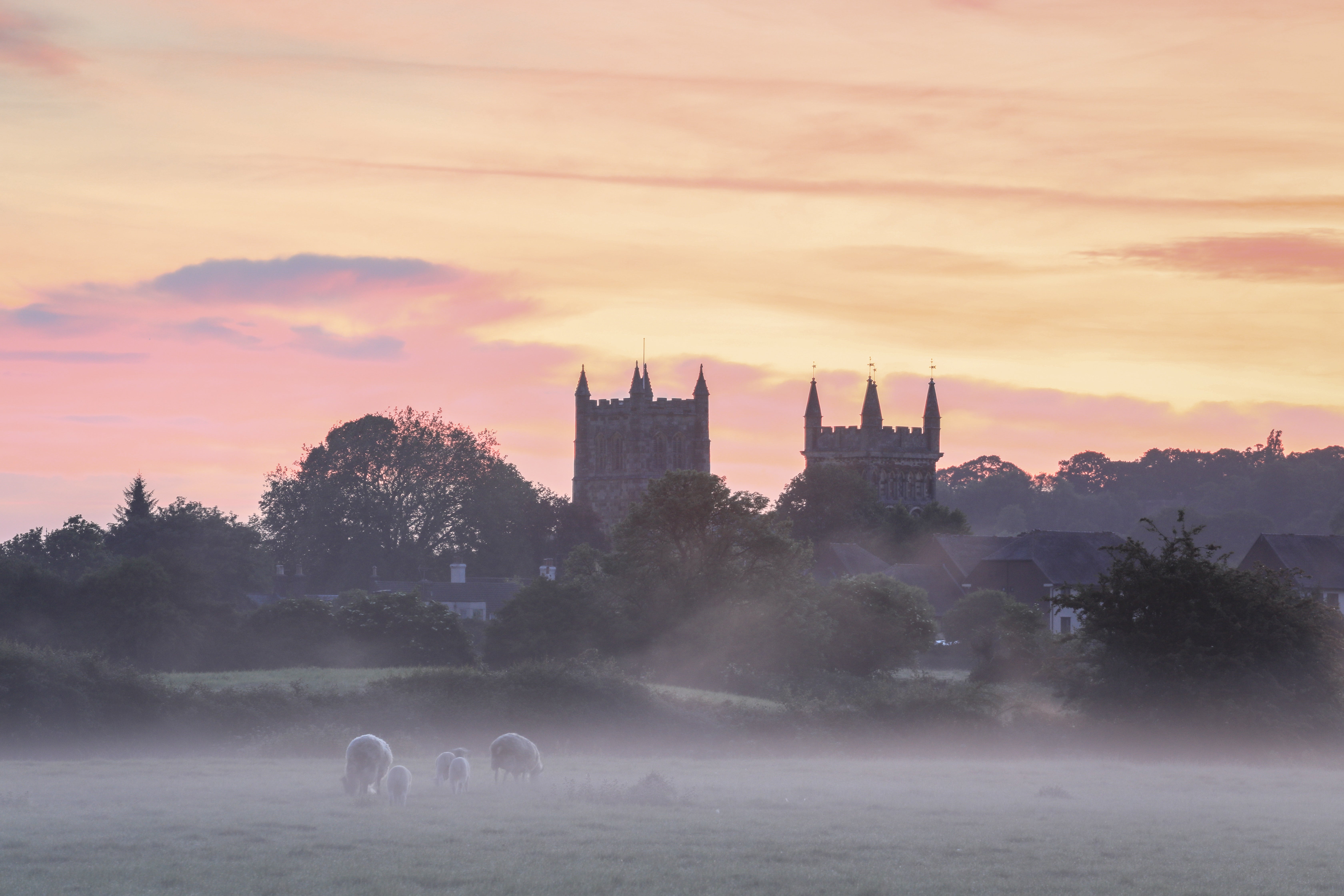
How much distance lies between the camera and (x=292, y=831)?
19062mm

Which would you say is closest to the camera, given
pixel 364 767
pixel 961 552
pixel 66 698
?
pixel 364 767

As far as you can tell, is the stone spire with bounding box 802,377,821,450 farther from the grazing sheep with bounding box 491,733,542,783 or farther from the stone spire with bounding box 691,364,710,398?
the grazing sheep with bounding box 491,733,542,783

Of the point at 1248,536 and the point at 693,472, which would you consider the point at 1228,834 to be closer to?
the point at 693,472

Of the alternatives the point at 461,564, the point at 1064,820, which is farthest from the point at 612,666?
the point at 461,564

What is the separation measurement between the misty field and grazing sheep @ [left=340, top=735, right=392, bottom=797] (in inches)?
11.3

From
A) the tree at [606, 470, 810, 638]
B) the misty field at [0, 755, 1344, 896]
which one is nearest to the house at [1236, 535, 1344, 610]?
the tree at [606, 470, 810, 638]

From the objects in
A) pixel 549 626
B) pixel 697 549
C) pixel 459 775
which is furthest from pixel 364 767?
pixel 697 549

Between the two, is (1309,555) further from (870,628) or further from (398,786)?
(398,786)

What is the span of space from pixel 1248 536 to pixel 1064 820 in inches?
6754

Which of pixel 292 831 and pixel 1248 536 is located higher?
pixel 1248 536

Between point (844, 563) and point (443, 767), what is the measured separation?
88.9 metres

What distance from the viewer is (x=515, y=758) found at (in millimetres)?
26344

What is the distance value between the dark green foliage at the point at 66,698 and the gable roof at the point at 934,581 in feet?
236

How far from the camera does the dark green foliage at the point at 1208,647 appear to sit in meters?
33.6
